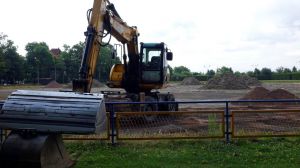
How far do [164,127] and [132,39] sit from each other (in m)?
5.20

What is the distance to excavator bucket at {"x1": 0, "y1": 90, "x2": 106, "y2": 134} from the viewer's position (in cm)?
719

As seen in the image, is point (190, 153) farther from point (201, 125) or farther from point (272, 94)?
point (272, 94)

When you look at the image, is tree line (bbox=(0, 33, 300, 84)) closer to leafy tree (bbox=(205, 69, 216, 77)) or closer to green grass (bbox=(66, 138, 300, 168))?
leafy tree (bbox=(205, 69, 216, 77))

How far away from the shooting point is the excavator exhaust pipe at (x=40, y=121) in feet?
23.6

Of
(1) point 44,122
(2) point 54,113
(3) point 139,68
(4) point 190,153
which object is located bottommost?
(4) point 190,153

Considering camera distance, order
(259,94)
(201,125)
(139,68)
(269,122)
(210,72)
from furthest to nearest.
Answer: (210,72), (259,94), (139,68), (269,122), (201,125)

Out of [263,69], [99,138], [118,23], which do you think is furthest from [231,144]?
[263,69]

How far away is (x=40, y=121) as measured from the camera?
7.29 m

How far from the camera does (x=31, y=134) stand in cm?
742

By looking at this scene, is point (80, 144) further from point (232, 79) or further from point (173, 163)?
point (232, 79)

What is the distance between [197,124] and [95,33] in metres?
4.43

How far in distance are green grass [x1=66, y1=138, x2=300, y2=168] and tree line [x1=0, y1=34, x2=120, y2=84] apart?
7736 centimetres

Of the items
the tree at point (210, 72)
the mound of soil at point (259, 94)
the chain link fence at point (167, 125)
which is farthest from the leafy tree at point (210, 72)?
the chain link fence at point (167, 125)

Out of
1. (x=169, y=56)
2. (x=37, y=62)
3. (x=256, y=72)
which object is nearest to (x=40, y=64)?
(x=37, y=62)
